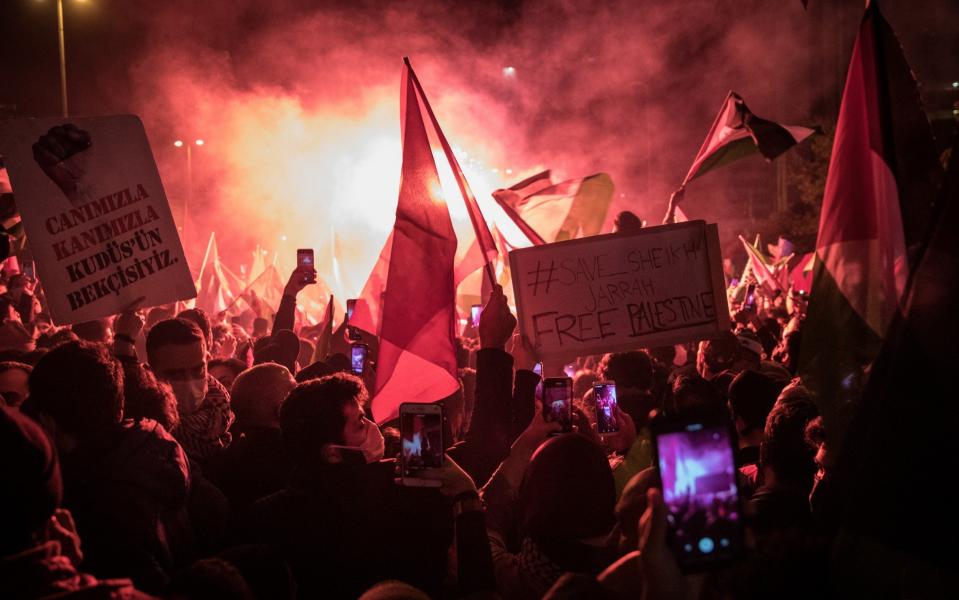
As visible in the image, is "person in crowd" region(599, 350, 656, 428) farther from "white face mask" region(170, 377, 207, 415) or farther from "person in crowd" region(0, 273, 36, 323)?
"person in crowd" region(0, 273, 36, 323)

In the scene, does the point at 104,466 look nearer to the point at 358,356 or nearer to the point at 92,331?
the point at 92,331

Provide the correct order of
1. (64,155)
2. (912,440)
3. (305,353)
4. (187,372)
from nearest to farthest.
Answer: (912,440) < (187,372) < (64,155) < (305,353)

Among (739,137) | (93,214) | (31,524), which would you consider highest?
(739,137)

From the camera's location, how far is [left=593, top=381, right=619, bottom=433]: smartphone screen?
4.13 meters

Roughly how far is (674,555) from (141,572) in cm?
171

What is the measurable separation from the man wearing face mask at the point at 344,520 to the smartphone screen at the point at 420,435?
0.13 metres

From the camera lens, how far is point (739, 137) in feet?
18.6

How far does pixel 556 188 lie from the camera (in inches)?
282

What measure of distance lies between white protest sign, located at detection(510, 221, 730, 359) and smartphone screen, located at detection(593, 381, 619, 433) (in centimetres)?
27

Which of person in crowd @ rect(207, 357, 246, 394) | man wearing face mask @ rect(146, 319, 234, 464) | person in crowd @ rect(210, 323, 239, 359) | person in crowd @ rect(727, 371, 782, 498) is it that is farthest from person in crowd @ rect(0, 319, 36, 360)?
person in crowd @ rect(727, 371, 782, 498)

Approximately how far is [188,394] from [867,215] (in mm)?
3243

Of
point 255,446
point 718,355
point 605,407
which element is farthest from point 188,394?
point 718,355

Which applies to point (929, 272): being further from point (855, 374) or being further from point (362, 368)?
point (362, 368)

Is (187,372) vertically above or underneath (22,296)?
underneath
